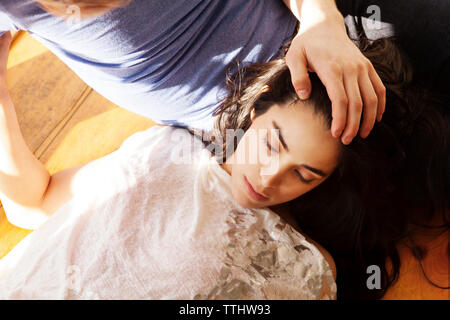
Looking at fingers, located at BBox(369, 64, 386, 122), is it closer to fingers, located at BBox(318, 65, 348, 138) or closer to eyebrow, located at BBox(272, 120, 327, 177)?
fingers, located at BBox(318, 65, 348, 138)

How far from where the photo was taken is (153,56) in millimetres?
858

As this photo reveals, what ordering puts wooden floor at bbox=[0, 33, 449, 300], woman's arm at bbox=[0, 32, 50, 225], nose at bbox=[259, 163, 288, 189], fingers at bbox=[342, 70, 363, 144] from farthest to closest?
1. wooden floor at bbox=[0, 33, 449, 300]
2. woman's arm at bbox=[0, 32, 50, 225]
3. nose at bbox=[259, 163, 288, 189]
4. fingers at bbox=[342, 70, 363, 144]

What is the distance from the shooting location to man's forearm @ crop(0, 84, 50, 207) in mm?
896

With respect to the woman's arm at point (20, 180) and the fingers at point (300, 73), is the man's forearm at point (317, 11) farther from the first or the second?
the woman's arm at point (20, 180)

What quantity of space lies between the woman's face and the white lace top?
3.0 inches

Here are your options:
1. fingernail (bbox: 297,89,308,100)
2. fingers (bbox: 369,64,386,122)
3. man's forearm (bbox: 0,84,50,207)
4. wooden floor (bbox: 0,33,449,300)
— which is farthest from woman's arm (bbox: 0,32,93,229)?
fingers (bbox: 369,64,386,122)

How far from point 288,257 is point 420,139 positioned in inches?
14.9

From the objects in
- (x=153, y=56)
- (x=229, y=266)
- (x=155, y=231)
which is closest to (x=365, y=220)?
(x=229, y=266)

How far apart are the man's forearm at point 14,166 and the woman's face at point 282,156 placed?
0.46 m

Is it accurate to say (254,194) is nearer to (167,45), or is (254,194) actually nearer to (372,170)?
(372,170)

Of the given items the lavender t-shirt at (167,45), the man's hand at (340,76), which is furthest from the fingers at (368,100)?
the lavender t-shirt at (167,45)

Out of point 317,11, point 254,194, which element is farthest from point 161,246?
point 317,11

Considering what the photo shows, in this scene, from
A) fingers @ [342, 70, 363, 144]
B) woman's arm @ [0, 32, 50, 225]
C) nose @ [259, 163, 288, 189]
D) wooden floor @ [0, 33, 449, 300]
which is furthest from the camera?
wooden floor @ [0, 33, 449, 300]
